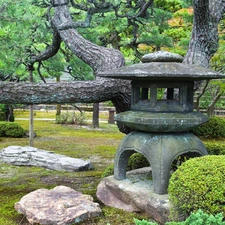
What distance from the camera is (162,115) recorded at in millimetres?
4402

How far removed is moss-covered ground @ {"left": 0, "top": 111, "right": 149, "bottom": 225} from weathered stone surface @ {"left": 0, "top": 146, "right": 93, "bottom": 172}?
180 millimetres

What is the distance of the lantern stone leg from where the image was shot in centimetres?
432

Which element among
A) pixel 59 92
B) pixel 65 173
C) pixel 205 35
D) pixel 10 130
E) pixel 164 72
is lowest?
pixel 10 130

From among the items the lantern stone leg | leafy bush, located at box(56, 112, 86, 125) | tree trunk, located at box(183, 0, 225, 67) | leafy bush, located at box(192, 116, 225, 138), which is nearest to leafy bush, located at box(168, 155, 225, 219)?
the lantern stone leg

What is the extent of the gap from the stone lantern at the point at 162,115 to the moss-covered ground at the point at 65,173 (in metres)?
0.89

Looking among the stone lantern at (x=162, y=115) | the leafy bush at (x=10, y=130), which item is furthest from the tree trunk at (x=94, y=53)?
the leafy bush at (x=10, y=130)

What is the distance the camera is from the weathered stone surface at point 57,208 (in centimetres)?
400

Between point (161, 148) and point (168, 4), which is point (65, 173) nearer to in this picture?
point (161, 148)

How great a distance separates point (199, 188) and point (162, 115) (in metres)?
1.22


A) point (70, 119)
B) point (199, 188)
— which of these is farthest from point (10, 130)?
point (199, 188)

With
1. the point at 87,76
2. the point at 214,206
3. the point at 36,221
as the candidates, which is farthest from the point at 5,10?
the point at 87,76

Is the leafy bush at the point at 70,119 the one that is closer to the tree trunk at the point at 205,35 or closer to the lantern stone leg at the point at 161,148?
the tree trunk at the point at 205,35

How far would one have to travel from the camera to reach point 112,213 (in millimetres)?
4566

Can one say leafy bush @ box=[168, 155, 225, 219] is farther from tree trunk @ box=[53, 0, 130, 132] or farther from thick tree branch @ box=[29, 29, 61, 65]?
thick tree branch @ box=[29, 29, 61, 65]
